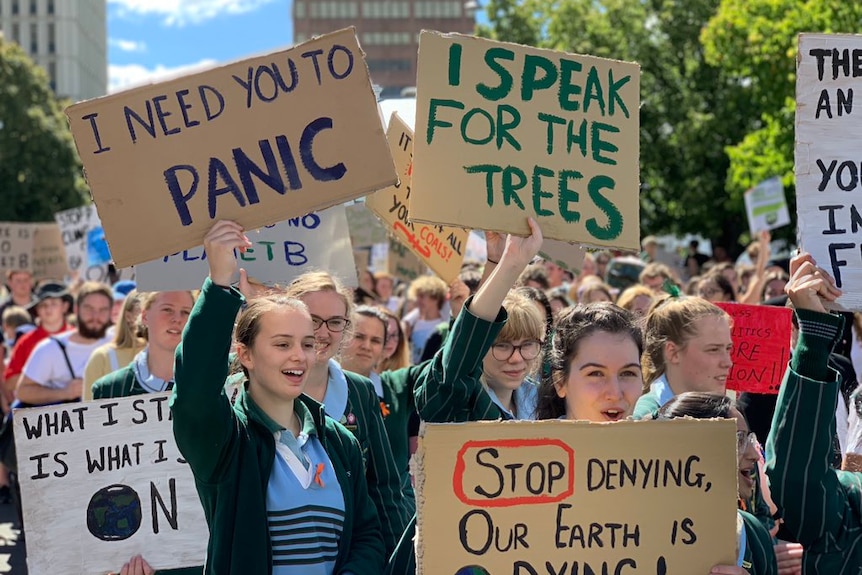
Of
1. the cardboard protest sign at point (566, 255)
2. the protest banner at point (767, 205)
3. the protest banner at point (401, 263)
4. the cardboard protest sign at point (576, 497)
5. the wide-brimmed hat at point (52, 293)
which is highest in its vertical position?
the protest banner at point (767, 205)

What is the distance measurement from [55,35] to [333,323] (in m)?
134

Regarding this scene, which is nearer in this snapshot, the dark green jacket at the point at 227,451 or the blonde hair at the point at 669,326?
the dark green jacket at the point at 227,451

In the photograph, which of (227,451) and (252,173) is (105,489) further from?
(252,173)

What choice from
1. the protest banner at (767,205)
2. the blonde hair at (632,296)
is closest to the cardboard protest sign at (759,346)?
the blonde hair at (632,296)

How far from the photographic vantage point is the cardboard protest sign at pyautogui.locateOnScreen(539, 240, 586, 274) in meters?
4.12

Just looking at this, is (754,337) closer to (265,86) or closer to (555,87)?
(555,87)

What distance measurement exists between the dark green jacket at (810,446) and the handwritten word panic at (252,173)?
57.6 inches

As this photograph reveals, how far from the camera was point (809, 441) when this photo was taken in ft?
9.68

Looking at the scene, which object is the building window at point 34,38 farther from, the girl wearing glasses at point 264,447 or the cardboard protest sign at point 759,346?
the girl wearing glasses at point 264,447

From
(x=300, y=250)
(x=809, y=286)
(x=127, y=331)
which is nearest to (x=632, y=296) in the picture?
(x=300, y=250)

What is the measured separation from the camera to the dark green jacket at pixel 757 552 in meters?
3.23

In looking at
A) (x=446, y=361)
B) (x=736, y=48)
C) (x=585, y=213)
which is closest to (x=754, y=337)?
(x=585, y=213)

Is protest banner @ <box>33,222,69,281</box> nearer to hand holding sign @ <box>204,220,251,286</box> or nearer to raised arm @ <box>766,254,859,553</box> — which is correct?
hand holding sign @ <box>204,220,251,286</box>

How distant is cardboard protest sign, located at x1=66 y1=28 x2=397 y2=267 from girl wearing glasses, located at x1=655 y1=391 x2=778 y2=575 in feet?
3.62
